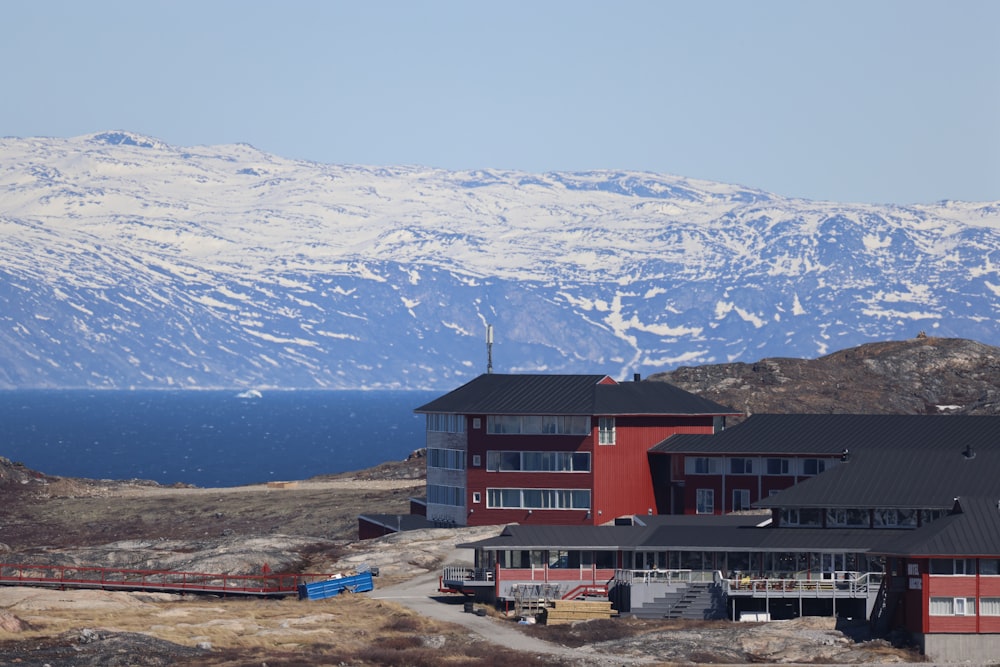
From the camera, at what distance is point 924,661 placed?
8175 centimetres

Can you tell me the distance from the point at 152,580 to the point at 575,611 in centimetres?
2453

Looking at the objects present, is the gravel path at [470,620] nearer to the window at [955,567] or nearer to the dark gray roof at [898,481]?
the window at [955,567]

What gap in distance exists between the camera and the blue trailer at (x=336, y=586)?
98.2 m

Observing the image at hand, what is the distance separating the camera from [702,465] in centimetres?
12075

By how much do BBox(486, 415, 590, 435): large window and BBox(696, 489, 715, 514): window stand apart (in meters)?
7.99

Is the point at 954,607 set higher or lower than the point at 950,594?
lower

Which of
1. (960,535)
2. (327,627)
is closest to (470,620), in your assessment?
(327,627)

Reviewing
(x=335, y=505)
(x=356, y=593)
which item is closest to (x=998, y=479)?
(x=356, y=593)

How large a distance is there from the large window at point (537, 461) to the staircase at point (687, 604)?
91.9 feet

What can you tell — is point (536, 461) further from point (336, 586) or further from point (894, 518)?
point (894, 518)

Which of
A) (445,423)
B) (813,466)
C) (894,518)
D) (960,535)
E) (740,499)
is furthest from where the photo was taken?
Result: (445,423)

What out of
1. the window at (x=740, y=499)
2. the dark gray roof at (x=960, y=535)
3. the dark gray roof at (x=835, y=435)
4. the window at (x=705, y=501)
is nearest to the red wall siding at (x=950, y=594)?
the dark gray roof at (x=960, y=535)

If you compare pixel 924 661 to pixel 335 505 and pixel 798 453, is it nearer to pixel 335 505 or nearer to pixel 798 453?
pixel 798 453

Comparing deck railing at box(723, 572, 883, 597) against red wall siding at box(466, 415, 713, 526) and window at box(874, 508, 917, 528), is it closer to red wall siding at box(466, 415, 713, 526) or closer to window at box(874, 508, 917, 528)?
window at box(874, 508, 917, 528)
